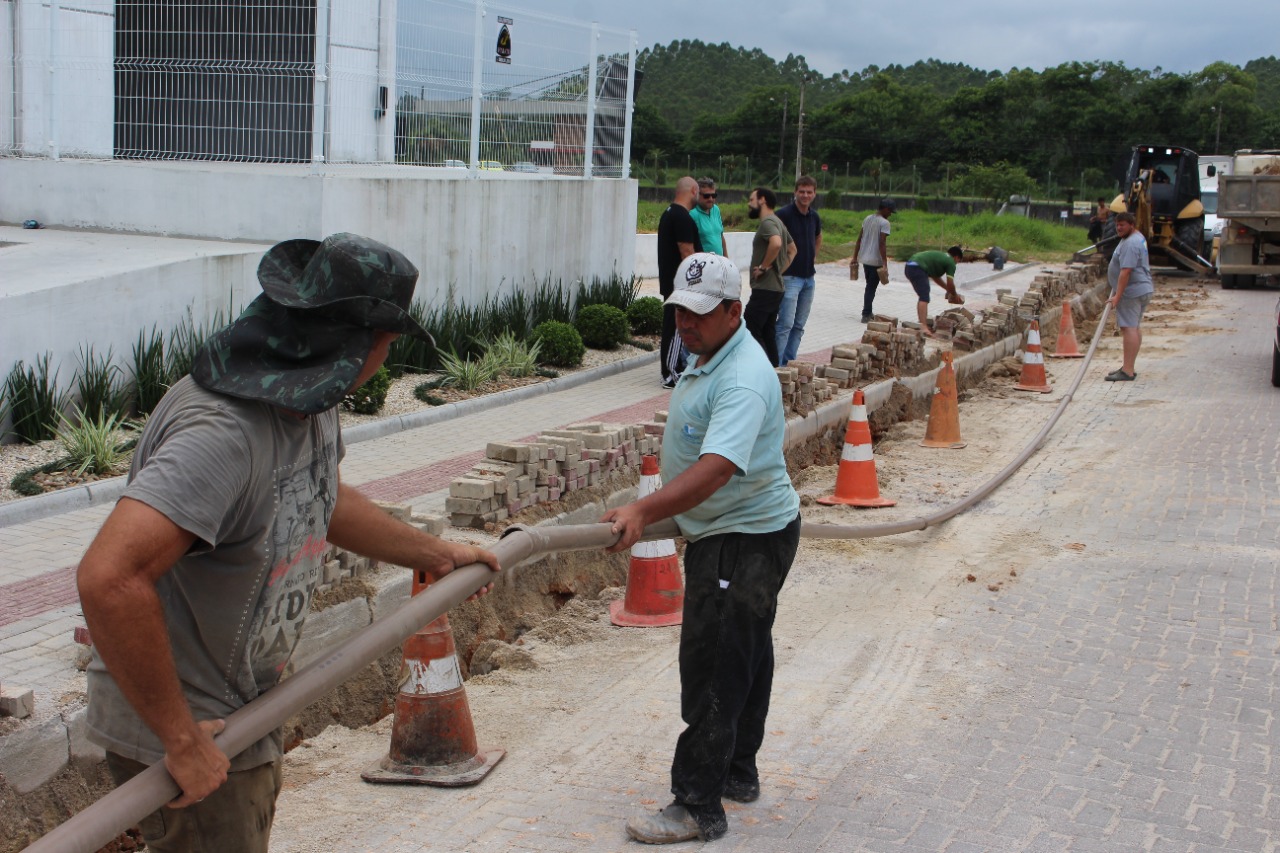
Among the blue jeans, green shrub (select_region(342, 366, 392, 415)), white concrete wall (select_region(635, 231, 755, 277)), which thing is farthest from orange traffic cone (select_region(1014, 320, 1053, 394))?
green shrub (select_region(342, 366, 392, 415))

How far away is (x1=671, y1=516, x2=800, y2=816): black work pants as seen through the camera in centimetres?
412

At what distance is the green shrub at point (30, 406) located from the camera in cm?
843

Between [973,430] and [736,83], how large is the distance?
107805 mm

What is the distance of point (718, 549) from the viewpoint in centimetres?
415

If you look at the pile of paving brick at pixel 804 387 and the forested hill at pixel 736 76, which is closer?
the pile of paving brick at pixel 804 387

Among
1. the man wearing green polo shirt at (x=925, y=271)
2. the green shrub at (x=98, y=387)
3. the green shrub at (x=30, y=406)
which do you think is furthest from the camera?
the man wearing green polo shirt at (x=925, y=271)

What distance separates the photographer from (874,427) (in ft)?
39.0

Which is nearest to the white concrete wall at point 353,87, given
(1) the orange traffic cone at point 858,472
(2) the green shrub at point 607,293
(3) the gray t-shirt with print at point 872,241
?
(2) the green shrub at point 607,293

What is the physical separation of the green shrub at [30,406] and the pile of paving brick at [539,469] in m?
3.34

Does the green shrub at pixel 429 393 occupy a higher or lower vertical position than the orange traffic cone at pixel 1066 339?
lower

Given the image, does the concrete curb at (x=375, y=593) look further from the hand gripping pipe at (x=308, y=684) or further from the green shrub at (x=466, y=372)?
the hand gripping pipe at (x=308, y=684)

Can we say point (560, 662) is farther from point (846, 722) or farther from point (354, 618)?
point (846, 722)

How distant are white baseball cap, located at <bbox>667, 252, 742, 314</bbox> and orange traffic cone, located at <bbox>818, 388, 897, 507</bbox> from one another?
5063 millimetres

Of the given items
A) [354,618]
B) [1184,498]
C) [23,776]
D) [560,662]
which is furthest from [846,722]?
[1184,498]
